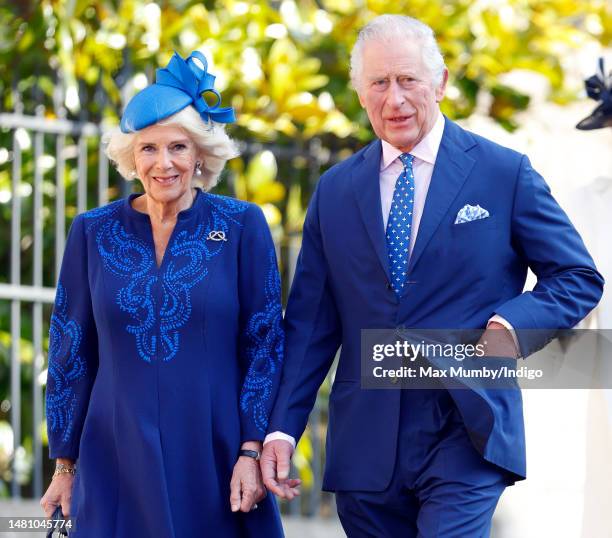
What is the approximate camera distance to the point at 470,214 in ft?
14.3

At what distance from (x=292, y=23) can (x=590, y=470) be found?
301 cm

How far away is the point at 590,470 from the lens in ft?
16.4

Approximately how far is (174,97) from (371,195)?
647 millimetres

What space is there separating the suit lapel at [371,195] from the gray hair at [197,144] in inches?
16.1

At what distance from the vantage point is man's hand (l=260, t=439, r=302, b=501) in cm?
440

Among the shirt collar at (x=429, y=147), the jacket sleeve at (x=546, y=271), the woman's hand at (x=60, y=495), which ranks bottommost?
the woman's hand at (x=60, y=495)

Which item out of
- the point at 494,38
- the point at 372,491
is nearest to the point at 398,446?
the point at 372,491

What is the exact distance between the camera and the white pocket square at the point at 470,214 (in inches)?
171

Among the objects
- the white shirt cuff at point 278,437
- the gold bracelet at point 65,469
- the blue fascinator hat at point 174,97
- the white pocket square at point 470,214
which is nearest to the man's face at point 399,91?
the white pocket square at point 470,214

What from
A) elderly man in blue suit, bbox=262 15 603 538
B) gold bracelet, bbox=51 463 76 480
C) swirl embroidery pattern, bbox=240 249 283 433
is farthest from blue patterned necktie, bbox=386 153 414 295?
gold bracelet, bbox=51 463 76 480

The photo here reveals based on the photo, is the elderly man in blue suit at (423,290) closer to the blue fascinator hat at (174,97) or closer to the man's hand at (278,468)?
the man's hand at (278,468)

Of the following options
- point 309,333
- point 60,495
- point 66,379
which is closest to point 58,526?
point 60,495

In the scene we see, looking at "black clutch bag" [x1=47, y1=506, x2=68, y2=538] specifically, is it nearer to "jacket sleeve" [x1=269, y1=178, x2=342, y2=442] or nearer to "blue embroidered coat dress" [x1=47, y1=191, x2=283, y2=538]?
"blue embroidered coat dress" [x1=47, y1=191, x2=283, y2=538]

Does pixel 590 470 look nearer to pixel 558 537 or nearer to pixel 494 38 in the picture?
pixel 558 537
